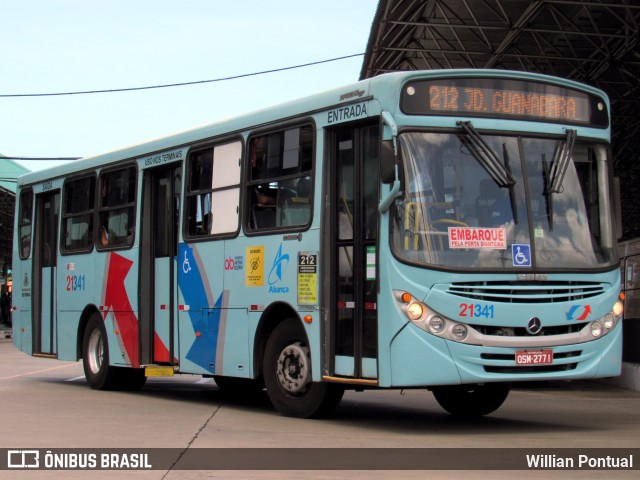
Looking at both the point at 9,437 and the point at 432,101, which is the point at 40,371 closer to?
the point at 9,437

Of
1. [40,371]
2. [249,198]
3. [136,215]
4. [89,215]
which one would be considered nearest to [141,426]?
[249,198]

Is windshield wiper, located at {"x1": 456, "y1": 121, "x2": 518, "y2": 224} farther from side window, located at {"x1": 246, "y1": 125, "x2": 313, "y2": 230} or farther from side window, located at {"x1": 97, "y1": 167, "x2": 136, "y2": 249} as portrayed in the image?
side window, located at {"x1": 97, "y1": 167, "x2": 136, "y2": 249}

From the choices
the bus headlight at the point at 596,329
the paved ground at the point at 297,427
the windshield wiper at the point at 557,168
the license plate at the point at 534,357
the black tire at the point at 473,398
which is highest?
the windshield wiper at the point at 557,168

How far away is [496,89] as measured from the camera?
10.3 metres

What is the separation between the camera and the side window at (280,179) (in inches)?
436

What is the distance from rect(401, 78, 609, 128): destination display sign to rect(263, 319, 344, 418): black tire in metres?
2.70

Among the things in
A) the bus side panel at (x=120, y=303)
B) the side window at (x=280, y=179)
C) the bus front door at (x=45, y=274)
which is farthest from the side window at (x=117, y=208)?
the side window at (x=280, y=179)

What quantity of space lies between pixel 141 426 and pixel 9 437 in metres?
1.51

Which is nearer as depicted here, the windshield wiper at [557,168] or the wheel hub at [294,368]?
the windshield wiper at [557,168]

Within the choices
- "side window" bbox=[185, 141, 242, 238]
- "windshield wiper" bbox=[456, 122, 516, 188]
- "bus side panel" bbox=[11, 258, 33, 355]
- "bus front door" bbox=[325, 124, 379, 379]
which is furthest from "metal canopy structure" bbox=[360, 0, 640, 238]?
"windshield wiper" bbox=[456, 122, 516, 188]

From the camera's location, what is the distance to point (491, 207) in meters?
9.87

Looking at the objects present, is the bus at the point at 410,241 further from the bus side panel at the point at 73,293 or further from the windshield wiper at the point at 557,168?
the bus side panel at the point at 73,293

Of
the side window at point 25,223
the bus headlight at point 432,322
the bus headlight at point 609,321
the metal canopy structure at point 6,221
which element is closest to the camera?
the bus headlight at point 432,322

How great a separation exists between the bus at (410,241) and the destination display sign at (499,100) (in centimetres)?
2
